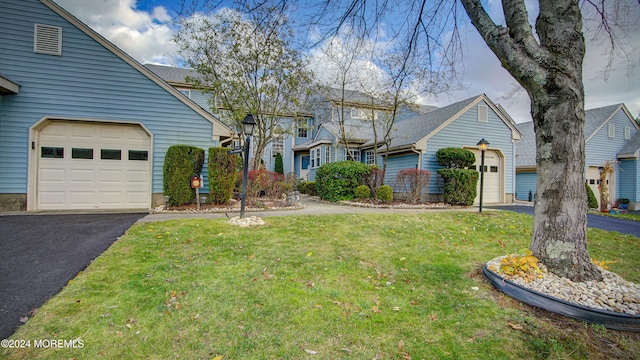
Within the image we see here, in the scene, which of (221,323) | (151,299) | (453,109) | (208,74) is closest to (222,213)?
(151,299)

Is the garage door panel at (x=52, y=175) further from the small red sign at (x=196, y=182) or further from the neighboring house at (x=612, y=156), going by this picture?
the neighboring house at (x=612, y=156)

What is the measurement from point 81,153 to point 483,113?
15770 mm

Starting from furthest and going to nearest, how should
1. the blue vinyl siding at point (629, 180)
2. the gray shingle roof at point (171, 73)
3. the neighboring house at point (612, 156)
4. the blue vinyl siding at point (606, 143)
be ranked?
the gray shingle roof at point (171, 73), the blue vinyl siding at point (606, 143), the neighboring house at point (612, 156), the blue vinyl siding at point (629, 180)

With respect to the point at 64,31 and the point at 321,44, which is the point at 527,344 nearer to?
the point at 321,44

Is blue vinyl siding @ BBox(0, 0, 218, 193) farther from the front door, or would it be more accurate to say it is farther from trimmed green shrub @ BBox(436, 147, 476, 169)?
the front door

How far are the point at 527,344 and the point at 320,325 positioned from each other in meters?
1.72

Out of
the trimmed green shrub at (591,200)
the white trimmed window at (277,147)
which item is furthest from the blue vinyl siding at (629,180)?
the white trimmed window at (277,147)

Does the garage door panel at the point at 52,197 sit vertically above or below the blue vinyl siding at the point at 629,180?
below

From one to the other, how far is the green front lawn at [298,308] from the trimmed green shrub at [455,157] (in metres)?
7.05

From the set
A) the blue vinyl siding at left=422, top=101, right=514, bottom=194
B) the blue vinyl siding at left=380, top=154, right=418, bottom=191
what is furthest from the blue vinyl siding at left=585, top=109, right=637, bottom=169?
the blue vinyl siding at left=380, top=154, right=418, bottom=191

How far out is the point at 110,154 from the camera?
8602 millimetres

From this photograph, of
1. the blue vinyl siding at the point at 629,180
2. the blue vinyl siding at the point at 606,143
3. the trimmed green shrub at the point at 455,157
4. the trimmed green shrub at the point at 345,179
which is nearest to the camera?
the trimmed green shrub at the point at 455,157

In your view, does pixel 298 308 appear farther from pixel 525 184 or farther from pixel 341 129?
pixel 525 184

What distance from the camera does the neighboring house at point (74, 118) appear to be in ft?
25.7
